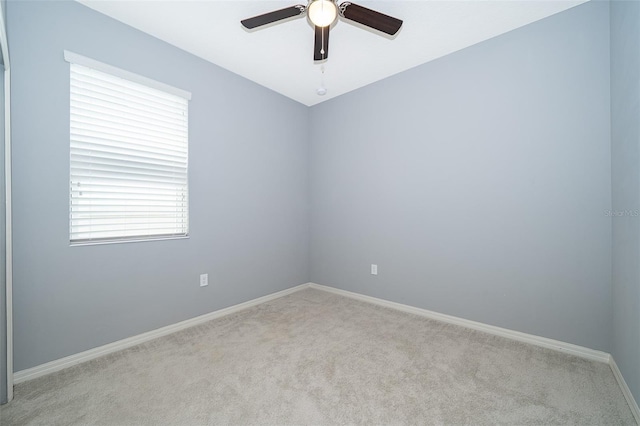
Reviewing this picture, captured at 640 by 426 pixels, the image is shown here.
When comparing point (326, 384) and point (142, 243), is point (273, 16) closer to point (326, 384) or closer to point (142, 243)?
point (142, 243)

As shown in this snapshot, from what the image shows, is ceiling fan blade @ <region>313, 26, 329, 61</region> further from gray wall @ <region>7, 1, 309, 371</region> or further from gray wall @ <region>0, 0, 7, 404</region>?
gray wall @ <region>0, 0, 7, 404</region>

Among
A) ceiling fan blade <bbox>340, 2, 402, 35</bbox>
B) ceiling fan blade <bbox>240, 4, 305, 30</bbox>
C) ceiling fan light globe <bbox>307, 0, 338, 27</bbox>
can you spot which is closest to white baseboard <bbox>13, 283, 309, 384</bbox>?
ceiling fan blade <bbox>240, 4, 305, 30</bbox>

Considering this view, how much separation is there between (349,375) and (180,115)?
260 cm

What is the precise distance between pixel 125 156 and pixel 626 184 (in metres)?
3.48

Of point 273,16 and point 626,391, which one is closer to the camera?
point 626,391

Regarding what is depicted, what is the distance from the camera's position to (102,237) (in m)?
2.08

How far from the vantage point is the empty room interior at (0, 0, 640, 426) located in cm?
159

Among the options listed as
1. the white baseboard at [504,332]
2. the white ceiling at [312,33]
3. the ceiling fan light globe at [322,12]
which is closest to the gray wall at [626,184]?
the white baseboard at [504,332]

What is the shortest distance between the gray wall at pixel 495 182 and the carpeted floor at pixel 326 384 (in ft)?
1.53

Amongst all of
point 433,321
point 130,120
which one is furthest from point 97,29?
point 433,321

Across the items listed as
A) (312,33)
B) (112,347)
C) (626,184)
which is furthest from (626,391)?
(112,347)

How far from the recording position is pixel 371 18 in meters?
1.69

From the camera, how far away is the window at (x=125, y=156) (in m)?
1.98

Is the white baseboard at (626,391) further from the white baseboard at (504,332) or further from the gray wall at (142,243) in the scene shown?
the gray wall at (142,243)
